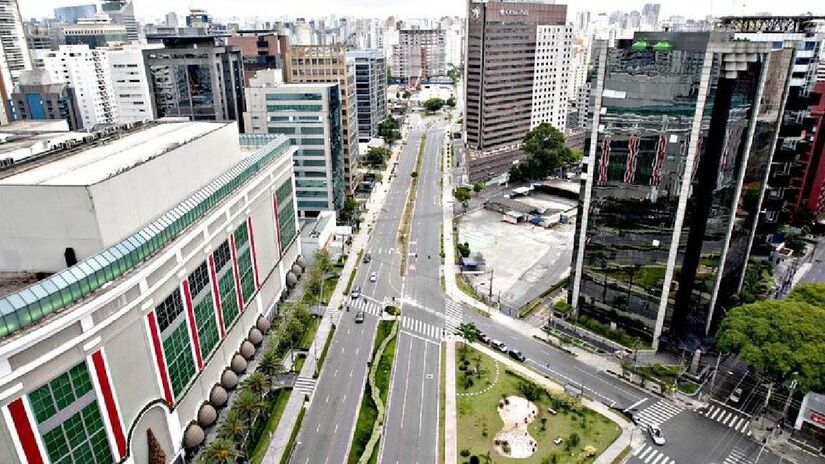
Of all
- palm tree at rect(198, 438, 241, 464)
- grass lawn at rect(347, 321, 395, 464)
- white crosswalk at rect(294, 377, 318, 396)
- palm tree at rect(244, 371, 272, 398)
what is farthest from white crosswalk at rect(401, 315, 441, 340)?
palm tree at rect(198, 438, 241, 464)

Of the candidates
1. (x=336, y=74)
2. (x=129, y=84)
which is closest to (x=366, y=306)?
(x=336, y=74)

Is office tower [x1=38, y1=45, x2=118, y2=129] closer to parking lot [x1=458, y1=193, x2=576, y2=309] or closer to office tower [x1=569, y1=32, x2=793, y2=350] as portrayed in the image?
parking lot [x1=458, y1=193, x2=576, y2=309]

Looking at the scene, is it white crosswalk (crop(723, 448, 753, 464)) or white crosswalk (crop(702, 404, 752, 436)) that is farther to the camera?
white crosswalk (crop(702, 404, 752, 436))

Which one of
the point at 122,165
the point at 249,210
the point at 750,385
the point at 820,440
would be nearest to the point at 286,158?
the point at 249,210

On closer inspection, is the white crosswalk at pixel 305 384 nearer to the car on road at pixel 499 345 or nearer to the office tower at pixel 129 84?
the car on road at pixel 499 345

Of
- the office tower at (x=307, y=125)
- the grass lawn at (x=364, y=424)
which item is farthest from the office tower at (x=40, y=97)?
the grass lawn at (x=364, y=424)

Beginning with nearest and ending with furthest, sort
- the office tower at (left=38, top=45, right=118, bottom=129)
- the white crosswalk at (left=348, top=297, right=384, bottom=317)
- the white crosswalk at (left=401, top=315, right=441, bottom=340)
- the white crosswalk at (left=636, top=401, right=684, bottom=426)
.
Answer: the white crosswalk at (left=636, top=401, right=684, bottom=426)
the white crosswalk at (left=401, top=315, right=441, bottom=340)
the white crosswalk at (left=348, top=297, right=384, bottom=317)
the office tower at (left=38, top=45, right=118, bottom=129)

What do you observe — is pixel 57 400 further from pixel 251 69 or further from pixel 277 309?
pixel 251 69
